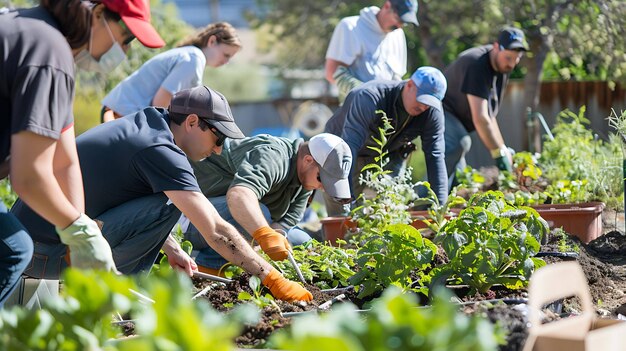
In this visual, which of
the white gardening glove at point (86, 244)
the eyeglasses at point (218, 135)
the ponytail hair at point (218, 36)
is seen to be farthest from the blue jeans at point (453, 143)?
the white gardening glove at point (86, 244)

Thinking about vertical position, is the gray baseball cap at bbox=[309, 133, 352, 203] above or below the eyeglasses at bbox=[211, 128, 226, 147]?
below

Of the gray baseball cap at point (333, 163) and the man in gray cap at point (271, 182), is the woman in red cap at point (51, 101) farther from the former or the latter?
the gray baseball cap at point (333, 163)

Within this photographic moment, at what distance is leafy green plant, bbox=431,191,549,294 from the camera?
3.76 meters

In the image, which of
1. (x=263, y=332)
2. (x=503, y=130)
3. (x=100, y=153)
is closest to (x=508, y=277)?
(x=263, y=332)

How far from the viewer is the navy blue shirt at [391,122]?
567 cm

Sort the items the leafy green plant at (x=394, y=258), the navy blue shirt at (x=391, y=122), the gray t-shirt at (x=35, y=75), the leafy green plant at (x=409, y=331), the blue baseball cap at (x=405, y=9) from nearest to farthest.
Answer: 1. the leafy green plant at (x=409, y=331)
2. the gray t-shirt at (x=35, y=75)
3. the leafy green plant at (x=394, y=258)
4. the navy blue shirt at (x=391, y=122)
5. the blue baseball cap at (x=405, y=9)

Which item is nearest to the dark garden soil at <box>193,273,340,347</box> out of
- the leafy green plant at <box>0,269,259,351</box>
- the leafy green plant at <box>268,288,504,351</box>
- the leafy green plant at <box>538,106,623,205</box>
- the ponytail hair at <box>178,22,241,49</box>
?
the leafy green plant at <box>0,269,259,351</box>

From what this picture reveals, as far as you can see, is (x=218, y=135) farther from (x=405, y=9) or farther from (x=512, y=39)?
(x=512, y=39)

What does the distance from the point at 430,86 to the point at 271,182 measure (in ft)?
4.58

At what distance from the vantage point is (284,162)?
4656 mm

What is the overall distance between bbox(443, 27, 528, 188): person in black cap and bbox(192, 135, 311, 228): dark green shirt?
2.20 m

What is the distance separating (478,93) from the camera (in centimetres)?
688

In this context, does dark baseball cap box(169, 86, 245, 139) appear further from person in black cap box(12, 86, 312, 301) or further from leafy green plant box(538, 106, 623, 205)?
leafy green plant box(538, 106, 623, 205)

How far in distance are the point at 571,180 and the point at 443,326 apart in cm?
508
